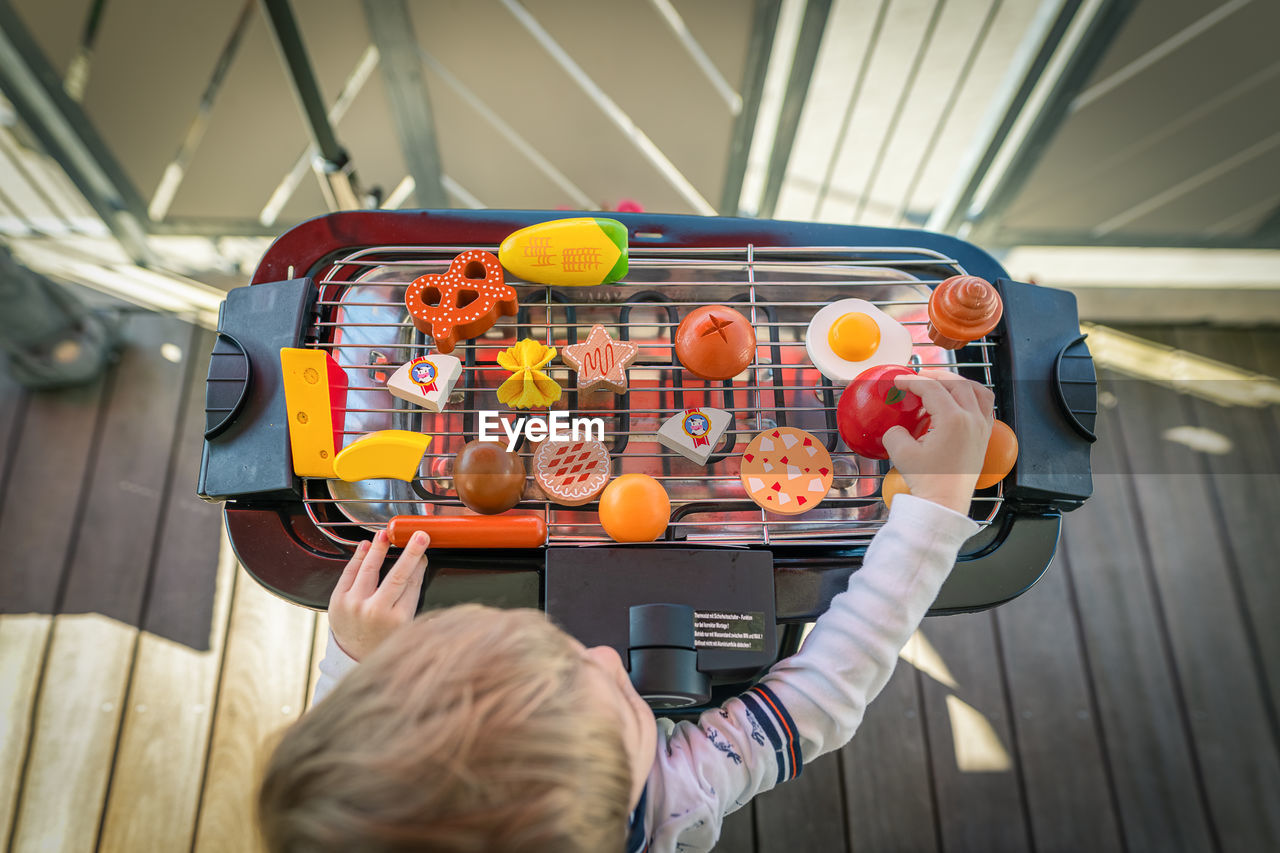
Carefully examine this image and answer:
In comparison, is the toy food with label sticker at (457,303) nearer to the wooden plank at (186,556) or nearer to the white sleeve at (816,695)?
the white sleeve at (816,695)

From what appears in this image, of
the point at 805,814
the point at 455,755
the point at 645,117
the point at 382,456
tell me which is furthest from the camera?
the point at 645,117

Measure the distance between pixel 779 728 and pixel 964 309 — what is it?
1.24ft

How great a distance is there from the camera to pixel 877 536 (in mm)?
608

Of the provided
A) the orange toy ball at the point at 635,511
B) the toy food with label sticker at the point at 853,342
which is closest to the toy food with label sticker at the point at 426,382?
the orange toy ball at the point at 635,511

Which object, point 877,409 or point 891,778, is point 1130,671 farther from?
point 877,409

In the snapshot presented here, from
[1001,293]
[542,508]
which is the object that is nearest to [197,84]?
[542,508]

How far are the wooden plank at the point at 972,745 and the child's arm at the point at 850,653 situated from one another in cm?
66

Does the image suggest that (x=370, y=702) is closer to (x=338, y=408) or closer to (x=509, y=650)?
(x=509, y=650)

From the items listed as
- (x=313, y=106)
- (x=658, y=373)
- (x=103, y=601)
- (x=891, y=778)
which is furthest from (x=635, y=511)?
(x=103, y=601)

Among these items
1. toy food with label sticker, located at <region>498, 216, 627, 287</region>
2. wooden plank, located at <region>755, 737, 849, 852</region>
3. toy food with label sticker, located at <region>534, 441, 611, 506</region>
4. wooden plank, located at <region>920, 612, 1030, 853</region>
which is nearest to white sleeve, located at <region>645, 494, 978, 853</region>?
toy food with label sticker, located at <region>534, 441, 611, 506</region>

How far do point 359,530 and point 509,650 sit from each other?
19 centimetres

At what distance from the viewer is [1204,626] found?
123 cm

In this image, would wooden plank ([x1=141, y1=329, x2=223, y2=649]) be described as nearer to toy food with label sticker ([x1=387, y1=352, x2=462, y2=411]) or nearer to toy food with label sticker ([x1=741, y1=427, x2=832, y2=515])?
toy food with label sticker ([x1=387, y1=352, x2=462, y2=411])

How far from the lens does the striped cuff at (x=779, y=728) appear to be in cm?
62
